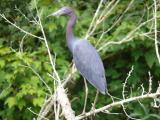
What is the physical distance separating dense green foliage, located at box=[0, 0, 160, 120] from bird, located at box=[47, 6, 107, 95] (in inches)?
18.3

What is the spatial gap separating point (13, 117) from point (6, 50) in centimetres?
57

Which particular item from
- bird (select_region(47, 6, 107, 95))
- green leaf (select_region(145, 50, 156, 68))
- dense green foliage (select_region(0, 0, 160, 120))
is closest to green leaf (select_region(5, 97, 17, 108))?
dense green foliage (select_region(0, 0, 160, 120))

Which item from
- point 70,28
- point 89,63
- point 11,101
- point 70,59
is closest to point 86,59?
point 89,63

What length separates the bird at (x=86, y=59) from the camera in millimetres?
3686

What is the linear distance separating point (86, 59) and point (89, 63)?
46 mm

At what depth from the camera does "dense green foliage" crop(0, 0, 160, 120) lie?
14.5 ft

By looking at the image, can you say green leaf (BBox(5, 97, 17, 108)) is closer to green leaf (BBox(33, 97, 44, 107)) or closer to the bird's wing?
green leaf (BBox(33, 97, 44, 107))

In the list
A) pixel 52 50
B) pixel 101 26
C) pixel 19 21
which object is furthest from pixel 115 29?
pixel 19 21

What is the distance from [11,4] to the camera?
5.28 metres

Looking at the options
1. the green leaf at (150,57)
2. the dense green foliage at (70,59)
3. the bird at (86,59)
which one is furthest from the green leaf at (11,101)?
the green leaf at (150,57)

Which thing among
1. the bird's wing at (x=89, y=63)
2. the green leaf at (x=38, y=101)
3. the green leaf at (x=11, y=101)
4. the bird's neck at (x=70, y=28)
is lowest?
the green leaf at (x=38, y=101)

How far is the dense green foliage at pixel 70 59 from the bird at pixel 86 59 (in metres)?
0.47

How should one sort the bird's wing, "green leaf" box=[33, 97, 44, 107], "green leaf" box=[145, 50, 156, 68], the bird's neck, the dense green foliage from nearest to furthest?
the bird's wing < the bird's neck < "green leaf" box=[33, 97, 44, 107] < the dense green foliage < "green leaf" box=[145, 50, 156, 68]

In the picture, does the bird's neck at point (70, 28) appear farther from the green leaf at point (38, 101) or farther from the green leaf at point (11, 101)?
the green leaf at point (11, 101)
